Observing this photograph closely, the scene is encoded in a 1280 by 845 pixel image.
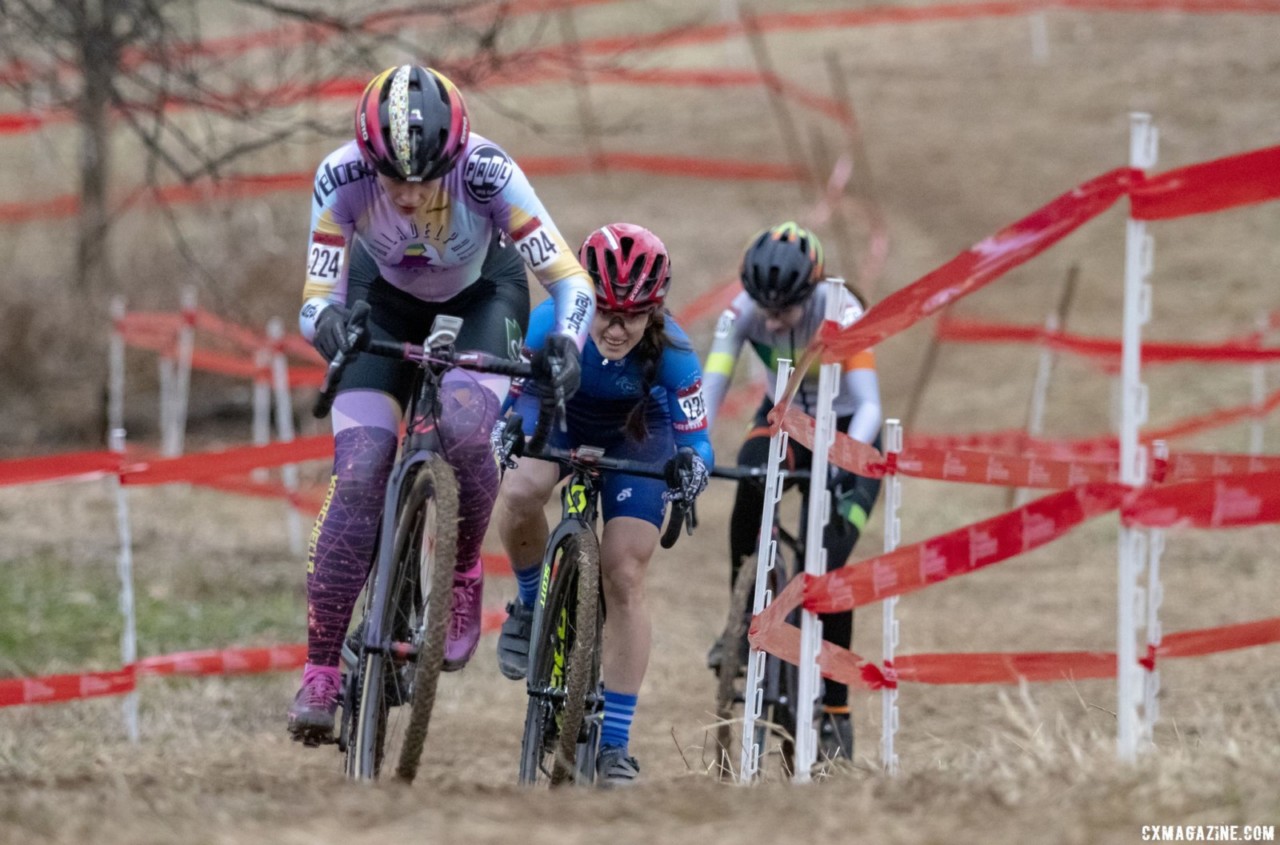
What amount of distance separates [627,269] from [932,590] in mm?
6869

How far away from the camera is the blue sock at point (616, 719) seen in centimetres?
589

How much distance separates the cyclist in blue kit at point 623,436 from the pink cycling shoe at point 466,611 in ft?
0.77

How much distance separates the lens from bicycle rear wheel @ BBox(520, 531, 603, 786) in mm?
5523

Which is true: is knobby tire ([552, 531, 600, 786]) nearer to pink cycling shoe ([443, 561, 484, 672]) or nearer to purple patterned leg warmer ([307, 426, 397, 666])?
pink cycling shoe ([443, 561, 484, 672])

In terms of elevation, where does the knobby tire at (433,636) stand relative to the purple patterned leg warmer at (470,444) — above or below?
below

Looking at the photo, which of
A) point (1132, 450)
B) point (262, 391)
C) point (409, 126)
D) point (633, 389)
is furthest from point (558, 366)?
point (262, 391)

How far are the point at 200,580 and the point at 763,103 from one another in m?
18.4

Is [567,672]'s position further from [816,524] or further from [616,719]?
[816,524]

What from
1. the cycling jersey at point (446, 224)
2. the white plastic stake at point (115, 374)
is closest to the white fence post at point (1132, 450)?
the cycling jersey at point (446, 224)

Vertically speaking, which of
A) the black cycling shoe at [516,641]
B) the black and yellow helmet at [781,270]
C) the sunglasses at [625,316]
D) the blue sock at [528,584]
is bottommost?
the black cycling shoe at [516,641]

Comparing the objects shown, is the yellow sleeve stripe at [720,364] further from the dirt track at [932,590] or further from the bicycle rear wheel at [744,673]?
the dirt track at [932,590]

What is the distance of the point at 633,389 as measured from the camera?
6.16m

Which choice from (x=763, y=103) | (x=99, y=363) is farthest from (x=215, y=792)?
(x=763, y=103)

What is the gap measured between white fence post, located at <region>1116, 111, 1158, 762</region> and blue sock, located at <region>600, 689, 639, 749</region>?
203 cm
